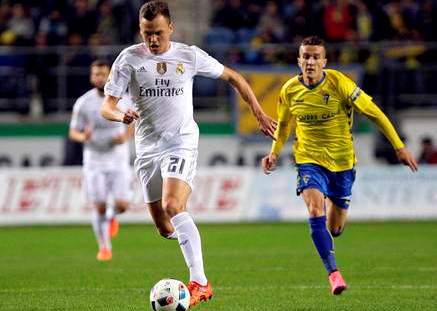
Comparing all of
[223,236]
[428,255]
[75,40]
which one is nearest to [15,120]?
[75,40]

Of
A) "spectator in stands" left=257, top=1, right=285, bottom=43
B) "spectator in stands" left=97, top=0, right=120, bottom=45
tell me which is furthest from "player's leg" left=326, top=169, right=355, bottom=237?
"spectator in stands" left=97, top=0, right=120, bottom=45

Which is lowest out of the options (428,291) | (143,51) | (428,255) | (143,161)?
(428,255)

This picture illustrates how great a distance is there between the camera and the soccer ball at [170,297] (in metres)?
8.49

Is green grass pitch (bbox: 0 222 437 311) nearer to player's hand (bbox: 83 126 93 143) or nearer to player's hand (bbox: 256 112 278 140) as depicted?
player's hand (bbox: 256 112 278 140)

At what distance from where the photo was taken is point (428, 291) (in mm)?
10258

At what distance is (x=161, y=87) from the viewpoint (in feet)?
31.7

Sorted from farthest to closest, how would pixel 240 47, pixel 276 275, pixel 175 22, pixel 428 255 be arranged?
pixel 175 22
pixel 240 47
pixel 428 255
pixel 276 275

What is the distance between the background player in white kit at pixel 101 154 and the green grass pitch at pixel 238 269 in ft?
2.59

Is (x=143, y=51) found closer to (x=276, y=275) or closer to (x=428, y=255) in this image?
(x=276, y=275)

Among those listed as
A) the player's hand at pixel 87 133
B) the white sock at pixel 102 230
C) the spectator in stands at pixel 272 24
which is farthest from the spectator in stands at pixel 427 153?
the white sock at pixel 102 230

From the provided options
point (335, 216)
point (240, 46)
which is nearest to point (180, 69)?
point (335, 216)

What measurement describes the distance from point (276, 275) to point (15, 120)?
548 inches

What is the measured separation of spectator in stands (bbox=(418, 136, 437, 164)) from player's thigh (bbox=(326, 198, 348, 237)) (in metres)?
12.0

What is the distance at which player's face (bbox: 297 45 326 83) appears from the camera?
420 inches
